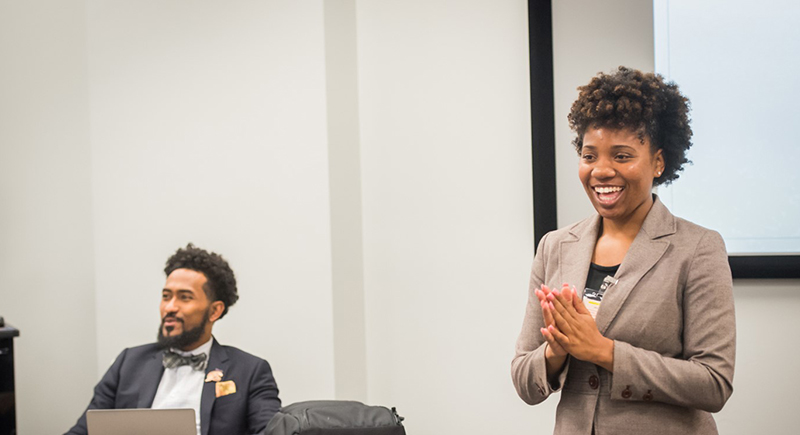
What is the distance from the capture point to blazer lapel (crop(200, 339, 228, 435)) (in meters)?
2.70

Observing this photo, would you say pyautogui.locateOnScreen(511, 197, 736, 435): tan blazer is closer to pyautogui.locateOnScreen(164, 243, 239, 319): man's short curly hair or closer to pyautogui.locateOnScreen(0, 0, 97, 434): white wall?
pyautogui.locateOnScreen(164, 243, 239, 319): man's short curly hair

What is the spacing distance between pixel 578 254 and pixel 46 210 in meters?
2.94

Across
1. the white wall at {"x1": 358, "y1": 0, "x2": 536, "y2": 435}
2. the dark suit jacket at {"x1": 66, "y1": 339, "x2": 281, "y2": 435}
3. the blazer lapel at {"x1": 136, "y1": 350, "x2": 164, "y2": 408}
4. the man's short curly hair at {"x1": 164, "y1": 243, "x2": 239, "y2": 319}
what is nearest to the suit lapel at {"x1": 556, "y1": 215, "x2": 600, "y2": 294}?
the white wall at {"x1": 358, "y1": 0, "x2": 536, "y2": 435}

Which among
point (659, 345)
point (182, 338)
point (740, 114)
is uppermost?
point (740, 114)

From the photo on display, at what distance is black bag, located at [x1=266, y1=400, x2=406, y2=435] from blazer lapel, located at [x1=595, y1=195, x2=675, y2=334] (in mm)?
849

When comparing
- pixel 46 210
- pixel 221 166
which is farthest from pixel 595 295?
pixel 46 210

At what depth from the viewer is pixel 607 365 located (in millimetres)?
1648

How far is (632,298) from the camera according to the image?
5.58 feet

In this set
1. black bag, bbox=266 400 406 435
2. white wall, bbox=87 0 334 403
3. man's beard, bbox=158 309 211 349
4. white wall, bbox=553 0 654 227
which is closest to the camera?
black bag, bbox=266 400 406 435

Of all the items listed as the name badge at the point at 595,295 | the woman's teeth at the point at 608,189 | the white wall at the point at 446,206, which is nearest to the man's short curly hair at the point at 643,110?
the woman's teeth at the point at 608,189

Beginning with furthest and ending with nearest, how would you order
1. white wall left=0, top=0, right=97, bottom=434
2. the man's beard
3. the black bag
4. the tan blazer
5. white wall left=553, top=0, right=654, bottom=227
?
white wall left=0, top=0, right=97, bottom=434 → white wall left=553, top=0, right=654, bottom=227 → the man's beard → the black bag → the tan blazer

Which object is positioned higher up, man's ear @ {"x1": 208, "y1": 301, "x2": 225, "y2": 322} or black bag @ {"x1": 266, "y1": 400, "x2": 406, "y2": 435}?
man's ear @ {"x1": 208, "y1": 301, "x2": 225, "y2": 322}

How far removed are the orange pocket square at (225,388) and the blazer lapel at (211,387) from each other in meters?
0.01

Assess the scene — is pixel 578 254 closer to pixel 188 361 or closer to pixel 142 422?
pixel 142 422
